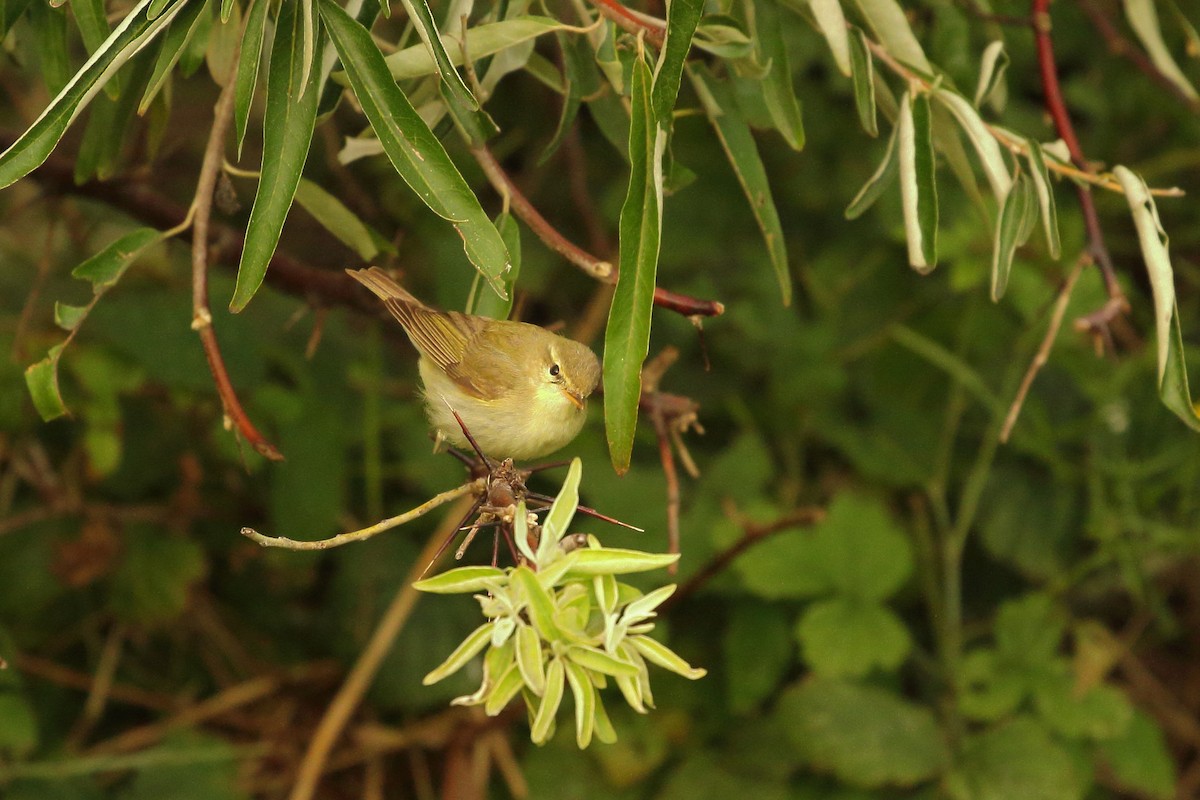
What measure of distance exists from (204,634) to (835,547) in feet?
5.82

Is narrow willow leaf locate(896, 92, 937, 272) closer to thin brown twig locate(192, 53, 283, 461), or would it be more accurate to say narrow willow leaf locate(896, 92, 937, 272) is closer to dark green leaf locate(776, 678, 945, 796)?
thin brown twig locate(192, 53, 283, 461)

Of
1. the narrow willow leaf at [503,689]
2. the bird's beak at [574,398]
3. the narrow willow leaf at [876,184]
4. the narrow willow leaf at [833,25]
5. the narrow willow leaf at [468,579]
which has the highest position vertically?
the narrow willow leaf at [833,25]

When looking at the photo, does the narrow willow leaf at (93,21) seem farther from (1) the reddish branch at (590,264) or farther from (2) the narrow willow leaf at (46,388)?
(1) the reddish branch at (590,264)

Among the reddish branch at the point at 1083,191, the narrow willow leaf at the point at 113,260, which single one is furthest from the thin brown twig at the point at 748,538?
the narrow willow leaf at the point at 113,260

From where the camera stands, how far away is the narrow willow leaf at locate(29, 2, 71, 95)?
70.0 inches

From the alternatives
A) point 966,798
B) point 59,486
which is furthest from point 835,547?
point 59,486

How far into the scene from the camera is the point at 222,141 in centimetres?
173

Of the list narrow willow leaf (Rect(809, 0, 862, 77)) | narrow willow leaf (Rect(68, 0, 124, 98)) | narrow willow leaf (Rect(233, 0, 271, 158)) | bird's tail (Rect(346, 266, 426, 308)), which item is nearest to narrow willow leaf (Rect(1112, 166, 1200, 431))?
narrow willow leaf (Rect(809, 0, 862, 77))

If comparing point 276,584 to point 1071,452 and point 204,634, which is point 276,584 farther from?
point 1071,452

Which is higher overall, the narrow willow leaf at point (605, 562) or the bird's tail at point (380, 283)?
the narrow willow leaf at point (605, 562)

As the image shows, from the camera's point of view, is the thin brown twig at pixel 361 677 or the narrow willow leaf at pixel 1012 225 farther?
the thin brown twig at pixel 361 677

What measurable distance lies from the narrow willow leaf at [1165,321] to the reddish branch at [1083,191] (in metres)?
0.07

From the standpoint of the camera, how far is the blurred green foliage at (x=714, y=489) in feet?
8.95

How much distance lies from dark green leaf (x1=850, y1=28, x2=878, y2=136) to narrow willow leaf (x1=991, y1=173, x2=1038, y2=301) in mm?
222
